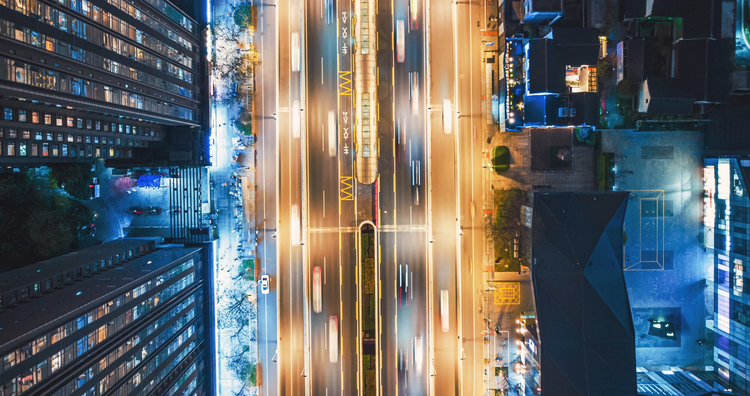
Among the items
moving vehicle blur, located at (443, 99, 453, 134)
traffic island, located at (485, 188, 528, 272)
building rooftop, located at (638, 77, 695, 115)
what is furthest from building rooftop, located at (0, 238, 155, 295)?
building rooftop, located at (638, 77, 695, 115)

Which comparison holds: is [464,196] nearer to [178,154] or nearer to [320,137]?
[320,137]

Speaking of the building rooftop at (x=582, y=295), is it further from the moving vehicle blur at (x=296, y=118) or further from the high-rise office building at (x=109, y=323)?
the high-rise office building at (x=109, y=323)

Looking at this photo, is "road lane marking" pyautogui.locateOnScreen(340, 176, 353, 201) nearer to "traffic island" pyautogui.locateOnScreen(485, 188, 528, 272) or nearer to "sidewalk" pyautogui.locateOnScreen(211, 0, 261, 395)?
"sidewalk" pyautogui.locateOnScreen(211, 0, 261, 395)

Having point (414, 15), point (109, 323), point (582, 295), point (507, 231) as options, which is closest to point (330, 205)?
point (507, 231)

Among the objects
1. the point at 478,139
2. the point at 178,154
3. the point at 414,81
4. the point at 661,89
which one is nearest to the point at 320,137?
the point at 414,81

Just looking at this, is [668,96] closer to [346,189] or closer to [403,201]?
[403,201]
